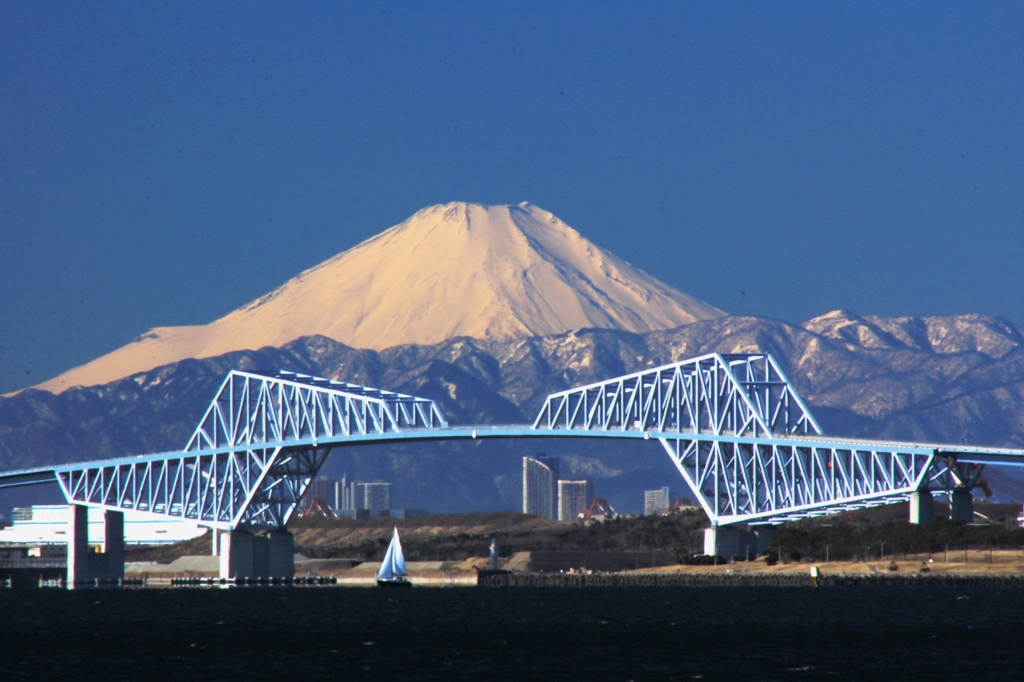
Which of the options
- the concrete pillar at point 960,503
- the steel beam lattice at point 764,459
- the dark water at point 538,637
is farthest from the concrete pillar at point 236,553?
the concrete pillar at point 960,503

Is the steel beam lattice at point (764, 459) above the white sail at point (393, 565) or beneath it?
above

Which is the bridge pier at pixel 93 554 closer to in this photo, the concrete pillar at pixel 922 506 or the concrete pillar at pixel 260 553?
the concrete pillar at pixel 260 553

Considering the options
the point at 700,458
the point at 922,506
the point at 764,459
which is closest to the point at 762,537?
the point at 764,459

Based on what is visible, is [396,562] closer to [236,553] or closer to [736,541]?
[236,553]

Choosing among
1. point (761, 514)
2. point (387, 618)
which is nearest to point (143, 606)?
point (387, 618)

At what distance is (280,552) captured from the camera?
591 feet

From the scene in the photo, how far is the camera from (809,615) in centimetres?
10588

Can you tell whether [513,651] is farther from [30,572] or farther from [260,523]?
[30,572]

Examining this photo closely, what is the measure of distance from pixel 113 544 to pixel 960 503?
89536mm

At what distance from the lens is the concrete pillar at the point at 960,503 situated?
142 m

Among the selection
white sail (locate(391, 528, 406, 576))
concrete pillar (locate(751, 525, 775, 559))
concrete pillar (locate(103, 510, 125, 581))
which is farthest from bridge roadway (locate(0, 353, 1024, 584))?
white sail (locate(391, 528, 406, 576))

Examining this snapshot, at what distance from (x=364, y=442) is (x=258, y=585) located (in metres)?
18.4

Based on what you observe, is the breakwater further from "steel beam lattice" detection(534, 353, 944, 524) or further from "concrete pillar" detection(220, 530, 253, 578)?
"concrete pillar" detection(220, 530, 253, 578)

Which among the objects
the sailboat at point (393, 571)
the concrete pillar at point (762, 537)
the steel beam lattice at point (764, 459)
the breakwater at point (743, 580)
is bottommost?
the breakwater at point (743, 580)
